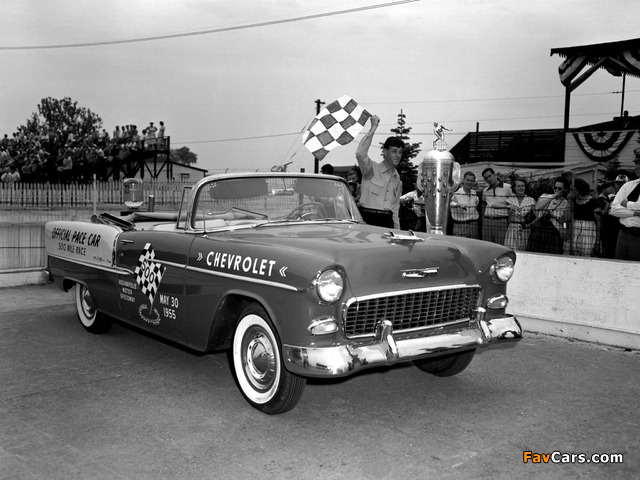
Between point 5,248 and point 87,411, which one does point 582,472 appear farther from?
point 5,248

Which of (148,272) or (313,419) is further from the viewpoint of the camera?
(148,272)

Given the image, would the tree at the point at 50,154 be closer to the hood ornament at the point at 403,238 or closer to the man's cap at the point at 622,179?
the man's cap at the point at 622,179

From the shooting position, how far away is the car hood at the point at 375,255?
370 cm

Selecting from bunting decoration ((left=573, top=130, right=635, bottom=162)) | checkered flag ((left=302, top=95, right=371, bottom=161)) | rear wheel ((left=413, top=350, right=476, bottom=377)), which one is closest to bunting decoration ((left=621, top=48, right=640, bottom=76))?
bunting decoration ((left=573, top=130, right=635, bottom=162))

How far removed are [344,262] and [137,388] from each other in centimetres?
177

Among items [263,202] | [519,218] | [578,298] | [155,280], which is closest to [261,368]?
[155,280]

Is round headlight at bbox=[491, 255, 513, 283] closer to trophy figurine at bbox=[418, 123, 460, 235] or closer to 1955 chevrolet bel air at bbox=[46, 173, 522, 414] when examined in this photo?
1955 chevrolet bel air at bbox=[46, 173, 522, 414]

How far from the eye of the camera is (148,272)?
4.95m

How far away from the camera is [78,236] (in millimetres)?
6078

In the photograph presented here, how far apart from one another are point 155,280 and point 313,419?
66.9 inches

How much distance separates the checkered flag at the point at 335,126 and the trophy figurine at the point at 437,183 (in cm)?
139

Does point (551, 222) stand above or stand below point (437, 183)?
below

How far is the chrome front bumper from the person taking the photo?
351cm

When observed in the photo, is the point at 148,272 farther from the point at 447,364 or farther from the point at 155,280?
the point at 447,364
